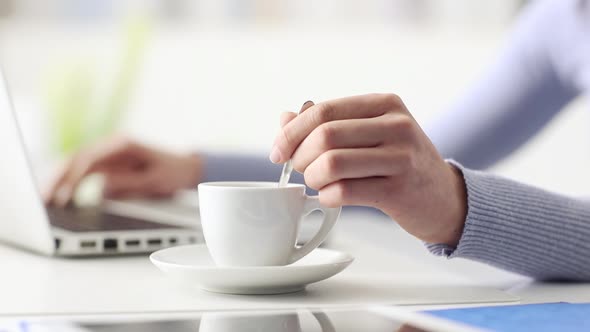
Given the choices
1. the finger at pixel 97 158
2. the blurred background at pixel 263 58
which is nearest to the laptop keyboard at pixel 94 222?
the finger at pixel 97 158

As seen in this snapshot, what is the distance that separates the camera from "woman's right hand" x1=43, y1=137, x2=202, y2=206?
61.3 inches

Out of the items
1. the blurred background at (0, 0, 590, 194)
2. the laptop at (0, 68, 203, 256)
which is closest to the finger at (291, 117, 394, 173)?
the laptop at (0, 68, 203, 256)

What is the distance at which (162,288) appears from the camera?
2.41 ft

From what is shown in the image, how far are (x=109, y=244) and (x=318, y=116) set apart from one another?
0.37 metres

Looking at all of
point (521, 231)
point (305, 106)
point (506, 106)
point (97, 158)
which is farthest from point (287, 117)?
point (506, 106)

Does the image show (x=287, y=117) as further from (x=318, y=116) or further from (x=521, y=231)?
(x=521, y=231)

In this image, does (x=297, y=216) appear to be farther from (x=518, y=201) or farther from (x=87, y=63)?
(x=87, y=63)

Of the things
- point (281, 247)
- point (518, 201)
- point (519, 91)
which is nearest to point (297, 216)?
point (281, 247)

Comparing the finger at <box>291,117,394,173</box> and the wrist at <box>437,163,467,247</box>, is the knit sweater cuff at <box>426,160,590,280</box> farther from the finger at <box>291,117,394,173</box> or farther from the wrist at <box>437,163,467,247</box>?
the finger at <box>291,117,394,173</box>

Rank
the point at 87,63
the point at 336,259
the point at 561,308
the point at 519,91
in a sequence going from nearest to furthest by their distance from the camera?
the point at 561,308 → the point at 336,259 → the point at 519,91 → the point at 87,63

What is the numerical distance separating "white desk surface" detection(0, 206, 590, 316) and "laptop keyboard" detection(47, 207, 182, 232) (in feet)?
0.26

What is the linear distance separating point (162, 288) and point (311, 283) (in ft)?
0.46

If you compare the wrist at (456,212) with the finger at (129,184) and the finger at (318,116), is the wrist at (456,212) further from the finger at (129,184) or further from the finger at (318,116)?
the finger at (129,184)

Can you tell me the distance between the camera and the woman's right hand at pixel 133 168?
1.56 metres
